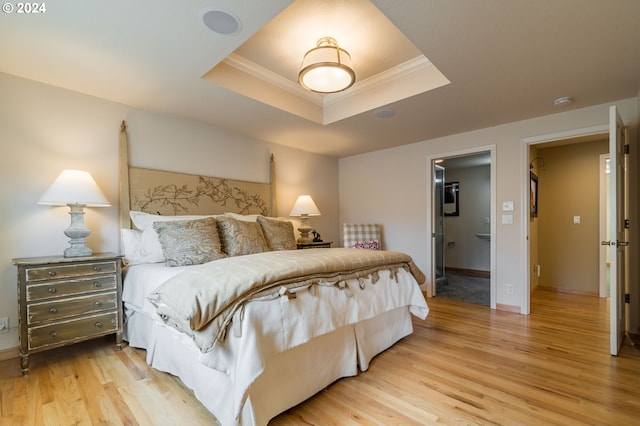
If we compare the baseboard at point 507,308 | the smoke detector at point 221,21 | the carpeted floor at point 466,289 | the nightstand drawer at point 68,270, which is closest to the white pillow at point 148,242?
the nightstand drawer at point 68,270

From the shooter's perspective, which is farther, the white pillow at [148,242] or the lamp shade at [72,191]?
the white pillow at [148,242]

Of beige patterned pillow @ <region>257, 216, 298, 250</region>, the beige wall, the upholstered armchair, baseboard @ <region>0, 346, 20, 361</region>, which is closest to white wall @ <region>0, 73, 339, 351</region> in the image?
baseboard @ <region>0, 346, 20, 361</region>

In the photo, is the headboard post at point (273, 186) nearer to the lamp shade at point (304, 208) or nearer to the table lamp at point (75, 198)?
the lamp shade at point (304, 208)

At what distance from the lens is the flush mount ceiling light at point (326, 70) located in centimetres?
208

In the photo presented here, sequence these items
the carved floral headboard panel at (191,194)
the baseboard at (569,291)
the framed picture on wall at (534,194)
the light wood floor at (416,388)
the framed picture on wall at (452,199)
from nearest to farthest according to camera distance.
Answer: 1. the light wood floor at (416,388)
2. the carved floral headboard panel at (191,194)
3. the baseboard at (569,291)
4. the framed picture on wall at (534,194)
5. the framed picture on wall at (452,199)

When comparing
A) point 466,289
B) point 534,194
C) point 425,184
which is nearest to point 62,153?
point 425,184

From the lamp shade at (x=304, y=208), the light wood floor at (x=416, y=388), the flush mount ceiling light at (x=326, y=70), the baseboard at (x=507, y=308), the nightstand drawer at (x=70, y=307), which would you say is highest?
the flush mount ceiling light at (x=326, y=70)

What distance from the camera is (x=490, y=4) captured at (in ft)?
5.12

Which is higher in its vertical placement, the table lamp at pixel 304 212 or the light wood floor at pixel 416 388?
the table lamp at pixel 304 212

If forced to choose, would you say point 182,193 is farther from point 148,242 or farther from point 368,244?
point 368,244

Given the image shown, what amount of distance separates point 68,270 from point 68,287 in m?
0.13

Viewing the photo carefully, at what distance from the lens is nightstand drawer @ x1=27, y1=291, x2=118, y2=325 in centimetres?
206

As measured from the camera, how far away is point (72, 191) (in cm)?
227

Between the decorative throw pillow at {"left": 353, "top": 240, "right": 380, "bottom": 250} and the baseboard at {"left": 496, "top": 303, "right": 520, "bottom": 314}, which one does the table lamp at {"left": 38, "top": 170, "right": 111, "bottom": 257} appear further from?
the baseboard at {"left": 496, "top": 303, "right": 520, "bottom": 314}
